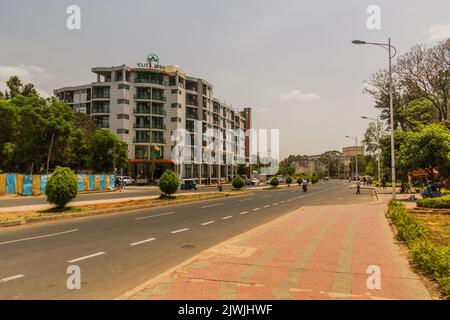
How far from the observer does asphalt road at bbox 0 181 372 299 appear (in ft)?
19.5

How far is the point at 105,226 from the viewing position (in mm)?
13477

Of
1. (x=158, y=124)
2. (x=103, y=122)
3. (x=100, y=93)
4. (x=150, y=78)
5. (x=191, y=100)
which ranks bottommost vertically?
(x=158, y=124)

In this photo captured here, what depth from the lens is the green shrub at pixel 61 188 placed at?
1753cm

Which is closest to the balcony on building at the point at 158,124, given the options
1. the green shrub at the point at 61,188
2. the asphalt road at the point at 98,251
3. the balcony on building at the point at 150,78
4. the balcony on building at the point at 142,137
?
the balcony on building at the point at 142,137

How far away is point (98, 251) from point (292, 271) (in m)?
4.89

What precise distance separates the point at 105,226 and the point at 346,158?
165397 millimetres

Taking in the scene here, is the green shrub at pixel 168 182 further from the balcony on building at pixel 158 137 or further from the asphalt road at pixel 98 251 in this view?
the balcony on building at pixel 158 137

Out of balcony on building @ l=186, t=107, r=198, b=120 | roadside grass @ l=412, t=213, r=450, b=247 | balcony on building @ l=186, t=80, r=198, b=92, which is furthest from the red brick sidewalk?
balcony on building @ l=186, t=80, r=198, b=92

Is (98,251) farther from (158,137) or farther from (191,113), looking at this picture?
(191,113)

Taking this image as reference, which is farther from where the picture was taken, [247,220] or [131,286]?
[247,220]

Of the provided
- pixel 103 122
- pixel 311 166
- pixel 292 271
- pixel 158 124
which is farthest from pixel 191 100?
pixel 311 166

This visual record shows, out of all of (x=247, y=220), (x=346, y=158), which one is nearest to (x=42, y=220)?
(x=247, y=220)

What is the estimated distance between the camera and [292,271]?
260 inches
